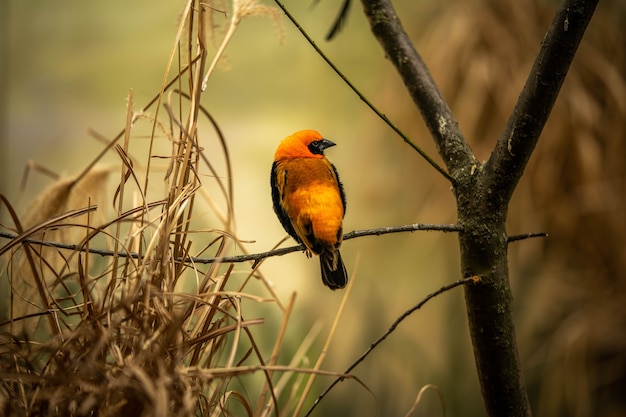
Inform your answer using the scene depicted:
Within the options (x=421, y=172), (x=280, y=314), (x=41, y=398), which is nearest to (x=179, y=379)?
(x=41, y=398)

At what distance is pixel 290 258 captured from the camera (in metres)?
1.73

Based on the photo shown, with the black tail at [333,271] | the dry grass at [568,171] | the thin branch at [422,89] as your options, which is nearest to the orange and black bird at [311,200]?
the black tail at [333,271]

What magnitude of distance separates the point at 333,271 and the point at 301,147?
0.17 m

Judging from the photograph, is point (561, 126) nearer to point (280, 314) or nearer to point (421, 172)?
point (421, 172)

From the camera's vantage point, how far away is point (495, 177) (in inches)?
26.0

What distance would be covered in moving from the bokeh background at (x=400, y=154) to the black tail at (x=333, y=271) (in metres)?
0.86

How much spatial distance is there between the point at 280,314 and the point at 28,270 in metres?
0.79

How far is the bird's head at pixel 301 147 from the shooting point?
0.75 meters

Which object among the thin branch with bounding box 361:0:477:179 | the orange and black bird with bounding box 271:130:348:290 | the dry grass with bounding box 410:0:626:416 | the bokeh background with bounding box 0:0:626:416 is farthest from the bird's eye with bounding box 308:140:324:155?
the dry grass with bounding box 410:0:626:416

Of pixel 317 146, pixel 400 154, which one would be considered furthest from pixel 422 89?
pixel 400 154

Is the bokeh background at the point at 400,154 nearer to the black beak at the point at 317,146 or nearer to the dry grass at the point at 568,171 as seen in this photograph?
the dry grass at the point at 568,171

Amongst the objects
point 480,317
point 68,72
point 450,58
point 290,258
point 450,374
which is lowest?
point 450,374

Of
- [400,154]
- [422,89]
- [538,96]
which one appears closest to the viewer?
[538,96]

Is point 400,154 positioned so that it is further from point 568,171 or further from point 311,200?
point 311,200
